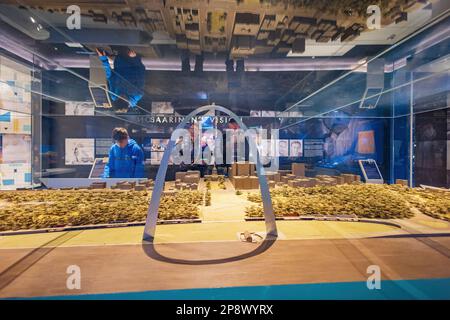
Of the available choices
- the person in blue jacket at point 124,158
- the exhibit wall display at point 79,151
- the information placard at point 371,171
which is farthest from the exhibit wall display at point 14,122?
the information placard at point 371,171

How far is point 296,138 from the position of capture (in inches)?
306

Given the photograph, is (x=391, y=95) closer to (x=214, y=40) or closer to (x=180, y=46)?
(x=214, y=40)

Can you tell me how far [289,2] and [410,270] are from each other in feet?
14.4

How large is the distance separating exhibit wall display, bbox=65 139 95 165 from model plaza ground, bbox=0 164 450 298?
9.62 feet

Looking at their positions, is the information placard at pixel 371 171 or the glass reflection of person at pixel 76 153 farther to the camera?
the information placard at pixel 371 171

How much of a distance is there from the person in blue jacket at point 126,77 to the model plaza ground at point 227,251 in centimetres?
423

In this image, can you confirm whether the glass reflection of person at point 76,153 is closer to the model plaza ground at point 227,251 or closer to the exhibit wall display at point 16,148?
the exhibit wall display at point 16,148

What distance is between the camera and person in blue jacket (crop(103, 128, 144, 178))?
6.86 metres

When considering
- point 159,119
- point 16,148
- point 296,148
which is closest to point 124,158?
point 159,119

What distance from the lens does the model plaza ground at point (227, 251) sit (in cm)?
179

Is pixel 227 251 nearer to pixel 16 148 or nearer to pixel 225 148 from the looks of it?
pixel 225 148

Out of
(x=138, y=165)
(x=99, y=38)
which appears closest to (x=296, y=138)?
(x=138, y=165)

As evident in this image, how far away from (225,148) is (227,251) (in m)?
5.84

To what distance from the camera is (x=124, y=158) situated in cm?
696
